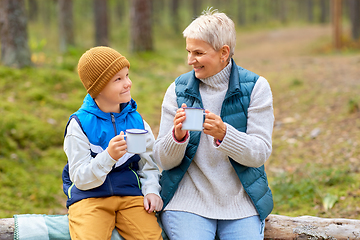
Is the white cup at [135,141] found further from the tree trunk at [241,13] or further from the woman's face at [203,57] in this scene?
the tree trunk at [241,13]

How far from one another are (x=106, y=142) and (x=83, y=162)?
205 mm

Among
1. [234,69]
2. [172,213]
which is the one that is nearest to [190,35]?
[234,69]

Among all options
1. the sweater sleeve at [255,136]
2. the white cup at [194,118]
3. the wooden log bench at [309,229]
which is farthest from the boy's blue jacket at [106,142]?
the wooden log bench at [309,229]

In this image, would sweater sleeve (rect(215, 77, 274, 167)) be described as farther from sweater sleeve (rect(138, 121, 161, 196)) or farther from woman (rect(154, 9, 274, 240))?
sweater sleeve (rect(138, 121, 161, 196))

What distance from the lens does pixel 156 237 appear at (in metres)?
2.21

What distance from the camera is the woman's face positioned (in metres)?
2.32

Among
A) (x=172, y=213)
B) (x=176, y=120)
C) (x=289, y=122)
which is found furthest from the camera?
(x=289, y=122)

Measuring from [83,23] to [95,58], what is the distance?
34393 mm

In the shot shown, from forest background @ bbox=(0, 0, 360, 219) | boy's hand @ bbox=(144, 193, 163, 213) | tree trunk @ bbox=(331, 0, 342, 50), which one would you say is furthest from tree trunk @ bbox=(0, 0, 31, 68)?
tree trunk @ bbox=(331, 0, 342, 50)

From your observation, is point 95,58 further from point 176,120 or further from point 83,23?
point 83,23

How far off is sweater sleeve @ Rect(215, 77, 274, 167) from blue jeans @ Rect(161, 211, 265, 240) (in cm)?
41

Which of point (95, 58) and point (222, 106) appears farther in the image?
point (222, 106)

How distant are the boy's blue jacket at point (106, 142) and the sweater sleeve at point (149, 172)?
5 centimetres

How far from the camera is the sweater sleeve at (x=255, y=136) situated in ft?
7.13
